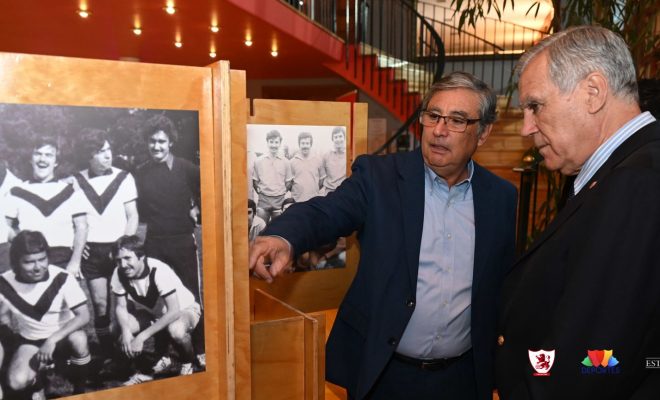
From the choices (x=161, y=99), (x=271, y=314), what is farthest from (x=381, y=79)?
(x=161, y=99)

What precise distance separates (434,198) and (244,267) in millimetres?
858

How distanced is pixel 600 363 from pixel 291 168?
122 centimetres

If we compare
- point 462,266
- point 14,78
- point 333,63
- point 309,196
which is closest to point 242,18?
point 333,63

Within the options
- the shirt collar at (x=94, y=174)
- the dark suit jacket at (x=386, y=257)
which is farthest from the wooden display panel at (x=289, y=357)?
the shirt collar at (x=94, y=174)

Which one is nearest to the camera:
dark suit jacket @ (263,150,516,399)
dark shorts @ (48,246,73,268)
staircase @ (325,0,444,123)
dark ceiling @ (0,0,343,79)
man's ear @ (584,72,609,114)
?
dark shorts @ (48,246,73,268)

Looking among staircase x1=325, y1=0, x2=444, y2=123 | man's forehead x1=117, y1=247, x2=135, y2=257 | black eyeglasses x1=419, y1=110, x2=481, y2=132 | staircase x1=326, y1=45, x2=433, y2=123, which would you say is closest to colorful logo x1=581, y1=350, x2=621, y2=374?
man's forehead x1=117, y1=247, x2=135, y2=257

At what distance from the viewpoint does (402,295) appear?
171cm

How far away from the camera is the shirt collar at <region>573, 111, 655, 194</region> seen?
1147 mm

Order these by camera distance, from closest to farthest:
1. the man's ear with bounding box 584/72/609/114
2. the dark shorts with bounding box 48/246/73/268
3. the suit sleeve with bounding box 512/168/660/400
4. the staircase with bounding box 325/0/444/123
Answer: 1. the suit sleeve with bounding box 512/168/660/400
2. the dark shorts with bounding box 48/246/73/268
3. the man's ear with bounding box 584/72/609/114
4. the staircase with bounding box 325/0/444/123

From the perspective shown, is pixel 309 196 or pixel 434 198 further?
pixel 309 196

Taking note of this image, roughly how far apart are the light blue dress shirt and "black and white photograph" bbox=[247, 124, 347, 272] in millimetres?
383

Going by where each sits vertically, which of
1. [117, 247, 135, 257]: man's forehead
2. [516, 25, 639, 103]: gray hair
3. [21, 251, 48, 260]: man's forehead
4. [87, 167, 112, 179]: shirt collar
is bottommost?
[117, 247, 135, 257]: man's forehead

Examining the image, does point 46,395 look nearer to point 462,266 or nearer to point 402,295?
point 402,295

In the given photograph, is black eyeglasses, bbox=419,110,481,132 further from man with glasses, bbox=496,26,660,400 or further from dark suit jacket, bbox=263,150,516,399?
man with glasses, bbox=496,26,660,400
